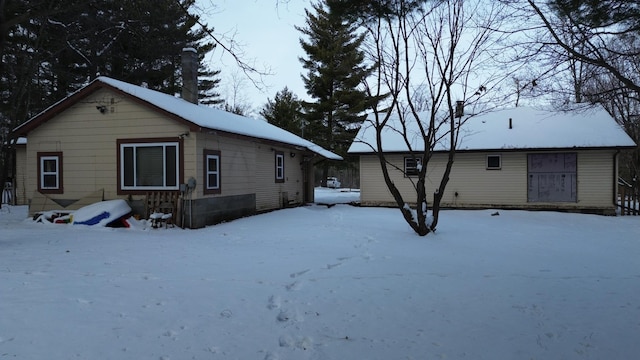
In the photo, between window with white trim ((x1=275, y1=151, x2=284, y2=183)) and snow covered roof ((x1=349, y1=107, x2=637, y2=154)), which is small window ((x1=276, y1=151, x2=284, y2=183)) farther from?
snow covered roof ((x1=349, y1=107, x2=637, y2=154))

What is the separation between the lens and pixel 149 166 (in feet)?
40.0

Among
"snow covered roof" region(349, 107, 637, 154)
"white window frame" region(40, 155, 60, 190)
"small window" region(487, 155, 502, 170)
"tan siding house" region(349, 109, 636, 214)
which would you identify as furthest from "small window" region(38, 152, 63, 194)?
"small window" region(487, 155, 502, 170)

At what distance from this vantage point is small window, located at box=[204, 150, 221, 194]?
1220cm

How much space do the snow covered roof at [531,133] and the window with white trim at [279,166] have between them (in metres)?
3.25

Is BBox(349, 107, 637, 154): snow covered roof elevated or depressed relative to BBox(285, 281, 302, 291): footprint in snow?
elevated

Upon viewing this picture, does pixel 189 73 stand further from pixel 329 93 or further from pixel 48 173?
pixel 329 93

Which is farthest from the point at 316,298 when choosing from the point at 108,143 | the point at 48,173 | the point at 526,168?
the point at 526,168

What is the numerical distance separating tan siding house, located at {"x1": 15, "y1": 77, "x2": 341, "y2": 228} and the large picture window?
0.09 feet

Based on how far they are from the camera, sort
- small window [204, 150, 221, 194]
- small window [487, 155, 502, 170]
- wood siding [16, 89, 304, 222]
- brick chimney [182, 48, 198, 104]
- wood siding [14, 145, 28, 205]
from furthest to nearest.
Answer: wood siding [14, 145, 28, 205]
small window [487, 155, 502, 170]
brick chimney [182, 48, 198, 104]
small window [204, 150, 221, 194]
wood siding [16, 89, 304, 222]

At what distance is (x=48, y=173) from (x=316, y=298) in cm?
1162

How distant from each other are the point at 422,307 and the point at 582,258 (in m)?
4.86

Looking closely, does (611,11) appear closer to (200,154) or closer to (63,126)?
(200,154)

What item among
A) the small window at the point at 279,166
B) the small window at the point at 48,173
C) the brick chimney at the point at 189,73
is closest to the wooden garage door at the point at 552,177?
the small window at the point at 279,166

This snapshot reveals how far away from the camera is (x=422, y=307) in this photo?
4871 millimetres
